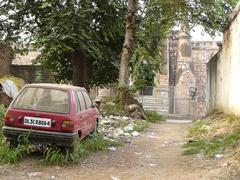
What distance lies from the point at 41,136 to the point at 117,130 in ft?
19.7

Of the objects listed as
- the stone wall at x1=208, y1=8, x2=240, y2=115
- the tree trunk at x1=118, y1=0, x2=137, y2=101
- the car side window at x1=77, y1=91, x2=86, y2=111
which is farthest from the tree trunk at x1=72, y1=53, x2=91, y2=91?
the car side window at x1=77, y1=91, x2=86, y2=111

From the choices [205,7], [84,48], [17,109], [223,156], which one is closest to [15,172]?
[17,109]

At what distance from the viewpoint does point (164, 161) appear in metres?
9.11

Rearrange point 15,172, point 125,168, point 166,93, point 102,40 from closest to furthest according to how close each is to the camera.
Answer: point 15,172 < point 125,168 < point 102,40 < point 166,93

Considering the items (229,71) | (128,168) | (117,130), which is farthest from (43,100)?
(229,71)

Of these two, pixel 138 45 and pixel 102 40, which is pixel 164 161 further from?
pixel 138 45

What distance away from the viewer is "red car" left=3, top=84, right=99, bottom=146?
816cm

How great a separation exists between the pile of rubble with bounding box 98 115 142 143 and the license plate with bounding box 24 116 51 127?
416 centimetres

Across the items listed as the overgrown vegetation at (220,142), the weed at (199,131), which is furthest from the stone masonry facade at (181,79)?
the overgrown vegetation at (220,142)

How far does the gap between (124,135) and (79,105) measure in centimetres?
428

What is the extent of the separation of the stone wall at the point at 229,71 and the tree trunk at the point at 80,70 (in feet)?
24.8

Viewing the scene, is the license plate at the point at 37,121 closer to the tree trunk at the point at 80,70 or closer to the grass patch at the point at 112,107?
the grass patch at the point at 112,107

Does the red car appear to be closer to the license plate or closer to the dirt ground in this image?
the license plate

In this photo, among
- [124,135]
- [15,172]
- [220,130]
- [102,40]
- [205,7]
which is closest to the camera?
[15,172]
